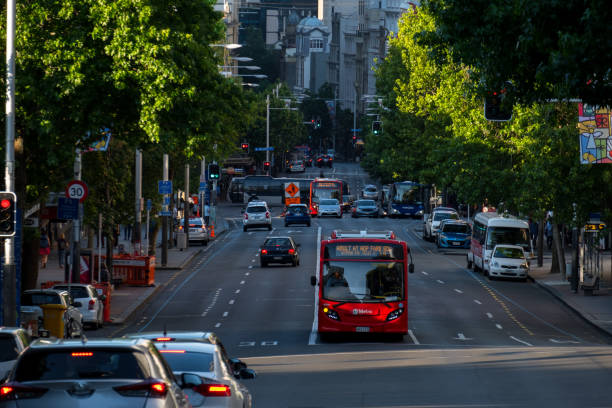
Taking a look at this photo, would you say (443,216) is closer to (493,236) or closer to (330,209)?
(493,236)

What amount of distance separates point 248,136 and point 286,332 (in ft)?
381

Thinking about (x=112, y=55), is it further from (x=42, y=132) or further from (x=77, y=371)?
(x=77, y=371)

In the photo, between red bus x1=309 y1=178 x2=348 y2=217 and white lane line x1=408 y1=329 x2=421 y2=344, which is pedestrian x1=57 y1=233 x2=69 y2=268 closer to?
white lane line x1=408 y1=329 x2=421 y2=344

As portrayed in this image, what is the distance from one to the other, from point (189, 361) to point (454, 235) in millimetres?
57110

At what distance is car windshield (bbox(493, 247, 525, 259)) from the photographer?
53844mm

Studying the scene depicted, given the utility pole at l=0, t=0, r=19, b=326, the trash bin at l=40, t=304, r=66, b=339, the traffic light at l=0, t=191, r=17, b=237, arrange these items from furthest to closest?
the trash bin at l=40, t=304, r=66, b=339 < the utility pole at l=0, t=0, r=19, b=326 < the traffic light at l=0, t=191, r=17, b=237

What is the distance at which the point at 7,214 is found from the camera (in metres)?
23.3

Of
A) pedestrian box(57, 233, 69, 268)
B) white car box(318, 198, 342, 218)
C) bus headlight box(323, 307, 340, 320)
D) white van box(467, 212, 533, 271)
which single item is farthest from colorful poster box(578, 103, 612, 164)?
white car box(318, 198, 342, 218)

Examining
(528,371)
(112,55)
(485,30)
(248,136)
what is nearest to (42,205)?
(112,55)

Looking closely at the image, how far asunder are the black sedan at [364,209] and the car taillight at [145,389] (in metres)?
85.8

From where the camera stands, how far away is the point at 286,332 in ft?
111

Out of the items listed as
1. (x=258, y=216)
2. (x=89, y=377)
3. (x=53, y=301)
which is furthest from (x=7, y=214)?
(x=258, y=216)

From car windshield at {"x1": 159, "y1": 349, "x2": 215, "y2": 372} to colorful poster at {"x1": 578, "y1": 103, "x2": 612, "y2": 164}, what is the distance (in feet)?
70.0

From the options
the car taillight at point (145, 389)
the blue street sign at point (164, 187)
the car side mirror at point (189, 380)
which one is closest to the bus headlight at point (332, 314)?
the car side mirror at point (189, 380)
